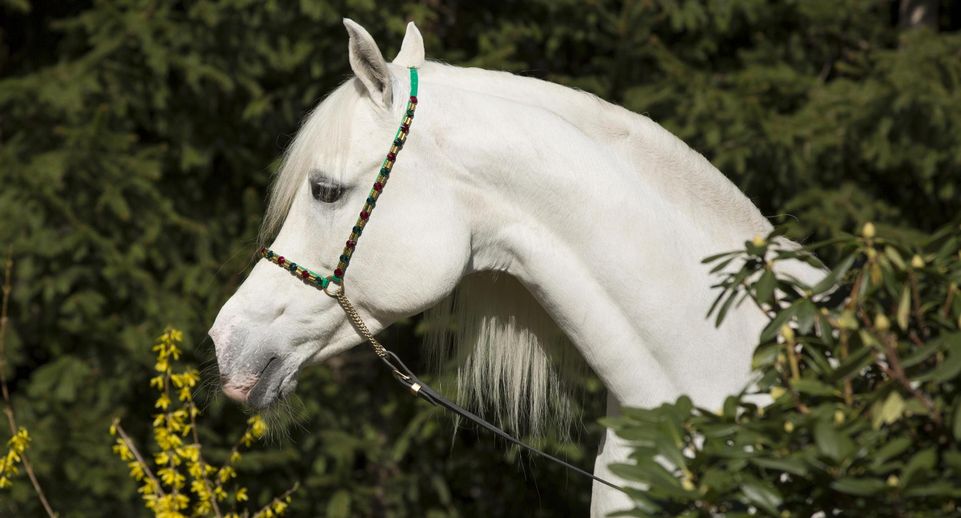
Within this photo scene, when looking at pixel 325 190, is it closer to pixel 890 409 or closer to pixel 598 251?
pixel 598 251

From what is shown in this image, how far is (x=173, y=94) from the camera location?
470cm

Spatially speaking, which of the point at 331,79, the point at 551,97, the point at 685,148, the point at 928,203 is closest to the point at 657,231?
the point at 685,148

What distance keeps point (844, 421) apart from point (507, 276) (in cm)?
93

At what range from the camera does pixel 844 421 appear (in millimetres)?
1245

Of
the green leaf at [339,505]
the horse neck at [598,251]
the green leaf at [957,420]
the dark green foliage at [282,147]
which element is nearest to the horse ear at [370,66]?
the horse neck at [598,251]

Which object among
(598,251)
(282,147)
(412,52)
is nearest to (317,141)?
(412,52)

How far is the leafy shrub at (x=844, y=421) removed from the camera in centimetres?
117

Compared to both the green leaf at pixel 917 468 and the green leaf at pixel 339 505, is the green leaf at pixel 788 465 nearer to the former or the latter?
the green leaf at pixel 917 468

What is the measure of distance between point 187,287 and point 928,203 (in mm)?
3349

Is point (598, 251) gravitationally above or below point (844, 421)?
above

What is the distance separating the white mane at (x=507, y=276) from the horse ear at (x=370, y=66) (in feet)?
0.17

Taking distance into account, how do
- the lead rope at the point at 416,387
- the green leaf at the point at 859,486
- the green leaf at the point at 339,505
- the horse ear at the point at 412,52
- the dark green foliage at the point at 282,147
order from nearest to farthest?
the green leaf at the point at 859,486 < the lead rope at the point at 416,387 < the horse ear at the point at 412,52 < the dark green foliage at the point at 282,147 < the green leaf at the point at 339,505

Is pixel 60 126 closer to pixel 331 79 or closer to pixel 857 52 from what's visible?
pixel 331 79

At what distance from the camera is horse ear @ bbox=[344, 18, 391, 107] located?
1.85 metres
